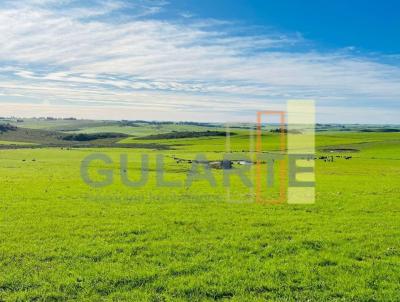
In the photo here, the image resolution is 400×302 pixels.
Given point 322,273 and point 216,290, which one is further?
point 322,273

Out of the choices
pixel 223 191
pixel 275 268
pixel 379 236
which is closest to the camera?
pixel 275 268

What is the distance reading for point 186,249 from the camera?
54.4 ft

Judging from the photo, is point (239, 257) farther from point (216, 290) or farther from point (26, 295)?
point (26, 295)

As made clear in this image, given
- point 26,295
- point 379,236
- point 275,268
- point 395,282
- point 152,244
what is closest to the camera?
point 26,295

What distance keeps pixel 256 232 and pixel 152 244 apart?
17.5 feet

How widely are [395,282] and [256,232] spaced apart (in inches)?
285

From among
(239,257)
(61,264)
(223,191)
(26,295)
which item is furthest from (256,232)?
(223,191)

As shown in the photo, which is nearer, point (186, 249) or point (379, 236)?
point (186, 249)

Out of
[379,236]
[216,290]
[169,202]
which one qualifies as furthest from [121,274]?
[169,202]

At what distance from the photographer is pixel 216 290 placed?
12.6m

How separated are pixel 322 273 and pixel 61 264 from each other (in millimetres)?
9552

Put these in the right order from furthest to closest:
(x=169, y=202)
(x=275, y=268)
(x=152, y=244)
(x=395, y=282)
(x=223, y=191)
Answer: (x=223, y=191), (x=169, y=202), (x=152, y=244), (x=275, y=268), (x=395, y=282)

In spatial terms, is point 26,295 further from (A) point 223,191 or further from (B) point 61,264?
(A) point 223,191

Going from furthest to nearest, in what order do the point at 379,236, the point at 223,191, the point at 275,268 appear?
the point at 223,191
the point at 379,236
the point at 275,268
